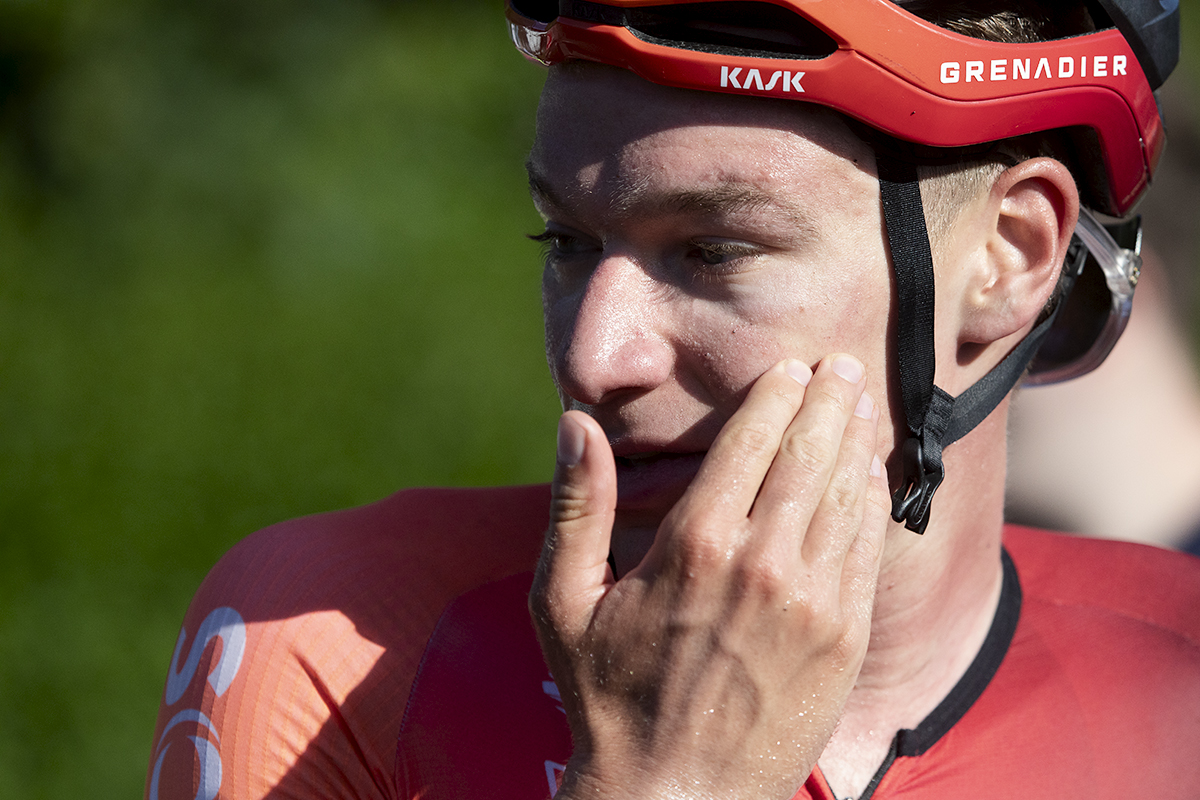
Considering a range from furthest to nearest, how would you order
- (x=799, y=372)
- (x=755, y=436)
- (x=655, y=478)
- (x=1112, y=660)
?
(x=1112, y=660) < (x=655, y=478) < (x=799, y=372) < (x=755, y=436)

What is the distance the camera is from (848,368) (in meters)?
2.28

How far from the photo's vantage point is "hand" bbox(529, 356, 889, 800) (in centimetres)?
197

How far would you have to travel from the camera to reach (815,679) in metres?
2.04

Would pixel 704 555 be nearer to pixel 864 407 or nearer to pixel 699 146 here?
pixel 864 407

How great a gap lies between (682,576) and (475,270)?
764cm

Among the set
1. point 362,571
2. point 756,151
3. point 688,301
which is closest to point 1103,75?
point 756,151

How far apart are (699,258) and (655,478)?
17.9 inches

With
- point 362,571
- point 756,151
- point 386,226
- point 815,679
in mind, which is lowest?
point 386,226

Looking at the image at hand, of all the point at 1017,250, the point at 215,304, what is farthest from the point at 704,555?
the point at 215,304

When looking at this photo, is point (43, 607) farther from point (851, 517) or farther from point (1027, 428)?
point (851, 517)

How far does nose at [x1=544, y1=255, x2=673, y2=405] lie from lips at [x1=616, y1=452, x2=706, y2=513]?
164 mm

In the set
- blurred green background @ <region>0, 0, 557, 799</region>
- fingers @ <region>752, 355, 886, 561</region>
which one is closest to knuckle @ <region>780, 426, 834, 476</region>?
fingers @ <region>752, 355, 886, 561</region>

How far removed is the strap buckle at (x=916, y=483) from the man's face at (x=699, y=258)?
251 mm

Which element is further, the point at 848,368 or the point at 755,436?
the point at 848,368
